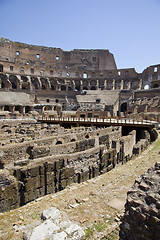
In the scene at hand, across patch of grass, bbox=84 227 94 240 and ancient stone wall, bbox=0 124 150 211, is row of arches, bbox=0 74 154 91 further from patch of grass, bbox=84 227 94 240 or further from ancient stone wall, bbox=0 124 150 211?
patch of grass, bbox=84 227 94 240

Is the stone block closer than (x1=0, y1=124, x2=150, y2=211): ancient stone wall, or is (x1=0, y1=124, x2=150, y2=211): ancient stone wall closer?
(x1=0, y1=124, x2=150, y2=211): ancient stone wall

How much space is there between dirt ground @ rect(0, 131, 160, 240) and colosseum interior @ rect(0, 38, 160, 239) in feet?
3.02

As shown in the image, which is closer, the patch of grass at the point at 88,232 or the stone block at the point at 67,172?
the patch of grass at the point at 88,232

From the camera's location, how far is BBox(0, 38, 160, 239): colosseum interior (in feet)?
23.4

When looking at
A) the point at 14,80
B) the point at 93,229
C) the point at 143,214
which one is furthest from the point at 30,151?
the point at 14,80

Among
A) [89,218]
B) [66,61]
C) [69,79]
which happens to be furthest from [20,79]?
[89,218]

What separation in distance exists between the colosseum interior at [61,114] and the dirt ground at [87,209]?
921 mm

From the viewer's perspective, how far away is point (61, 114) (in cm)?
3419

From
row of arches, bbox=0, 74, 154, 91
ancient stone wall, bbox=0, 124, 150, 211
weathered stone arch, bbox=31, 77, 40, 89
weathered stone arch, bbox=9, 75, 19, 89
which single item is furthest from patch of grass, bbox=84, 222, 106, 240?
weathered stone arch, bbox=31, 77, 40, 89

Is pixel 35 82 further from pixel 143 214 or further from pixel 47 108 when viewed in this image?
pixel 143 214

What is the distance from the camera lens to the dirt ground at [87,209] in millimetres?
4352

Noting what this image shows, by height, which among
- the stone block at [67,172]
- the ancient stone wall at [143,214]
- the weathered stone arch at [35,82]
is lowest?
the stone block at [67,172]

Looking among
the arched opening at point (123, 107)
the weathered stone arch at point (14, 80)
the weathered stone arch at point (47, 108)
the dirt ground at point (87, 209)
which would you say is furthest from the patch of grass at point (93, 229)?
the weathered stone arch at point (14, 80)

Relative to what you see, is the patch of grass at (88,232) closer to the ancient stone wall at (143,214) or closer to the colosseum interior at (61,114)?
the ancient stone wall at (143,214)
